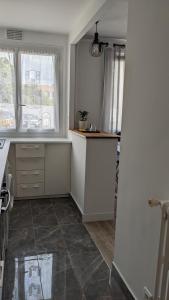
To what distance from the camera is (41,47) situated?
12.5 feet

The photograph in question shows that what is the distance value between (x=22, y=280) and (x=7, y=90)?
269 cm

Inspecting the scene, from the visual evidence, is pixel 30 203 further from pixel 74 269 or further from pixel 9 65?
pixel 9 65

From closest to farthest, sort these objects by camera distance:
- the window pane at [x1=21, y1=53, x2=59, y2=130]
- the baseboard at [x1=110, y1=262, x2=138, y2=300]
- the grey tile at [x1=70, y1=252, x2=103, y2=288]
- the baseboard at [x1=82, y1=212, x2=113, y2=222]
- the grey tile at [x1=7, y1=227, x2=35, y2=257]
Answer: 1. the baseboard at [x1=110, y1=262, x2=138, y2=300]
2. the grey tile at [x1=70, y1=252, x2=103, y2=288]
3. the grey tile at [x1=7, y1=227, x2=35, y2=257]
4. the baseboard at [x1=82, y1=212, x2=113, y2=222]
5. the window pane at [x1=21, y1=53, x2=59, y2=130]

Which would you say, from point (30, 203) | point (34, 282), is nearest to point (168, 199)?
point (34, 282)

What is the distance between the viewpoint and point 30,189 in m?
3.76

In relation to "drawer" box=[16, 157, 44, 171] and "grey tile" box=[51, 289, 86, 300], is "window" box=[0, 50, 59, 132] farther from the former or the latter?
"grey tile" box=[51, 289, 86, 300]

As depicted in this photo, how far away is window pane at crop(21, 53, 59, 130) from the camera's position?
12.5 feet

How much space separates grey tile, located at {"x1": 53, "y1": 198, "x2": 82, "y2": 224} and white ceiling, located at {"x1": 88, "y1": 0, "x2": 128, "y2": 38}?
2347mm

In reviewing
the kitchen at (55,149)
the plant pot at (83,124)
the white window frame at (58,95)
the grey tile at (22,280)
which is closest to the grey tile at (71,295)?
the grey tile at (22,280)

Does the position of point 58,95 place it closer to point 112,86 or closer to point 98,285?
point 112,86

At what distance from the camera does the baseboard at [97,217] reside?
3.10 meters

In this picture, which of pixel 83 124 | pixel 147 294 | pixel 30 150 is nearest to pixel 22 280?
pixel 147 294

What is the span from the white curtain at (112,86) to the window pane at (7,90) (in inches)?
55.3

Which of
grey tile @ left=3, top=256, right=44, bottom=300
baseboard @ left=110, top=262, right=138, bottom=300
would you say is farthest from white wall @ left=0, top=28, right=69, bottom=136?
baseboard @ left=110, top=262, right=138, bottom=300
